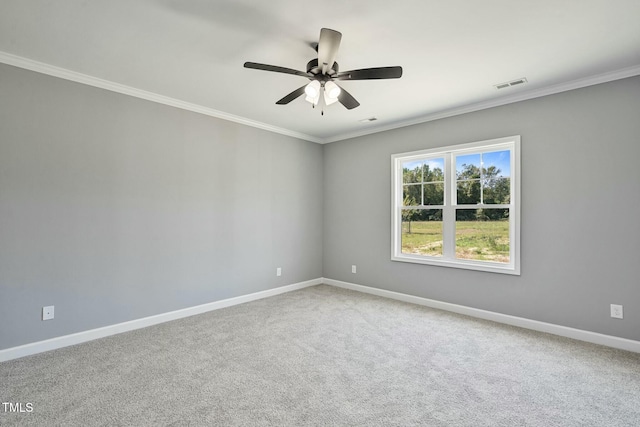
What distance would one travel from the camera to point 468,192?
13.3ft

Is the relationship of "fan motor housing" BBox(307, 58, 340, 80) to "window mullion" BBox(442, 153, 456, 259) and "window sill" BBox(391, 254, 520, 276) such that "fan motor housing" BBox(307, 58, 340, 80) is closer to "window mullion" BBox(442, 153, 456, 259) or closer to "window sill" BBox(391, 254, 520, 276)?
"window mullion" BBox(442, 153, 456, 259)

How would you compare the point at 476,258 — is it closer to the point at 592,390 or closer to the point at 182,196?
the point at 592,390

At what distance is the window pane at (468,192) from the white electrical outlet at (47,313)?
184 inches

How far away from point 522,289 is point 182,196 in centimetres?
413

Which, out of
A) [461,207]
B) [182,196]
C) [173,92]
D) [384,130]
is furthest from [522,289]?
[173,92]

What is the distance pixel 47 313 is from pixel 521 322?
4832mm

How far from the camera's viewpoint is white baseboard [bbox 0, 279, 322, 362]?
2.71m

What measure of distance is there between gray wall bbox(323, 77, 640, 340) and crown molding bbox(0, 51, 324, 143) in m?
2.66

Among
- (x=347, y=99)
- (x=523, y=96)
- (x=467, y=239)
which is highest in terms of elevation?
(x=523, y=96)

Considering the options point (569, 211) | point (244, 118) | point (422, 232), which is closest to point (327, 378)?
point (422, 232)

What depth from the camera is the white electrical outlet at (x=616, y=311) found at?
9.54 feet

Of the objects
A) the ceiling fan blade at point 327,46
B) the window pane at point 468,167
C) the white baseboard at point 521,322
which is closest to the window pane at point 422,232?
the window pane at point 468,167

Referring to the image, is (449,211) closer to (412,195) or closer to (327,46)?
(412,195)

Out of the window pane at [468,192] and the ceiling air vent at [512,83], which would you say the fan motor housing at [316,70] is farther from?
the window pane at [468,192]
